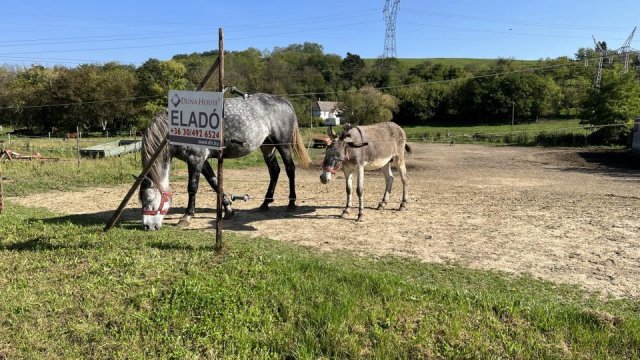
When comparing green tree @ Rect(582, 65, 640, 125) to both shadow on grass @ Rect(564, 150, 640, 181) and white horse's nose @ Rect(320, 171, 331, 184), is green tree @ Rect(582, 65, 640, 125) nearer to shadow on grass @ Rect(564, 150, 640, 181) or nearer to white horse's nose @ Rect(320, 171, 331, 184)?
shadow on grass @ Rect(564, 150, 640, 181)

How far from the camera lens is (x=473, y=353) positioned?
384 cm

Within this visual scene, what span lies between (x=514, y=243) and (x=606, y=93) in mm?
26725

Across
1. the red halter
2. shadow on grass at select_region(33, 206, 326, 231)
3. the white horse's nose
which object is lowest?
shadow on grass at select_region(33, 206, 326, 231)

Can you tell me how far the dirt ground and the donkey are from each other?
2.32 ft

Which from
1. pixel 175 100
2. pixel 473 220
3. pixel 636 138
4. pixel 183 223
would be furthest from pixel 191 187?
pixel 636 138

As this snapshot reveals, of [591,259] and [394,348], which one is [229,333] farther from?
[591,259]

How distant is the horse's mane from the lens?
290 inches

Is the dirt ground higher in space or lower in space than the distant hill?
lower

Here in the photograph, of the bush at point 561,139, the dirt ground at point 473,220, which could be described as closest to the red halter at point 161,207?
the dirt ground at point 473,220

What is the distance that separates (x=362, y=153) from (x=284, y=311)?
499 centimetres

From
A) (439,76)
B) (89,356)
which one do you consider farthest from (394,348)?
(439,76)

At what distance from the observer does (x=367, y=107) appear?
39.4 meters

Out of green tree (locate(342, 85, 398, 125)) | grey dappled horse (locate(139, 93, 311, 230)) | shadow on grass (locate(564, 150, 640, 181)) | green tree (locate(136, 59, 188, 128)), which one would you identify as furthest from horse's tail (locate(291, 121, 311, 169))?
green tree (locate(136, 59, 188, 128))

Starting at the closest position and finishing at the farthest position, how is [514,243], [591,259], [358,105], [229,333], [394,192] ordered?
[229,333] → [591,259] → [514,243] → [394,192] → [358,105]
